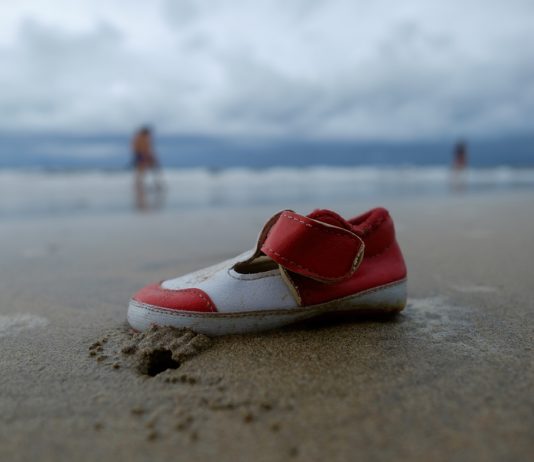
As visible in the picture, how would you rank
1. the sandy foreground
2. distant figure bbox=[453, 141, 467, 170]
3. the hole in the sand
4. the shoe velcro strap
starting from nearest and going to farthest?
the sandy foreground → the hole in the sand → the shoe velcro strap → distant figure bbox=[453, 141, 467, 170]

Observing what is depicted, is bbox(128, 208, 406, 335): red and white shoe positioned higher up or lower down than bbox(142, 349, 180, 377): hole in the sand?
higher up

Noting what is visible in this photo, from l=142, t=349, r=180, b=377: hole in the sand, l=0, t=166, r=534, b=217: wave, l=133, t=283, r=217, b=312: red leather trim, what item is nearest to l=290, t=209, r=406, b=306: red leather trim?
l=133, t=283, r=217, b=312: red leather trim

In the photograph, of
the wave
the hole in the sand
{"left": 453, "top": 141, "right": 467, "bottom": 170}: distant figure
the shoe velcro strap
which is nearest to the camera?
the hole in the sand

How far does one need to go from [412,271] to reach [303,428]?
174cm

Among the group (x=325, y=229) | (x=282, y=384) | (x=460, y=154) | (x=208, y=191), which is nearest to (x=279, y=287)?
(x=325, y=229)

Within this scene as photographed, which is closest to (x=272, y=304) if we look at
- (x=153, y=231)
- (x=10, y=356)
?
(x=10, y=356)

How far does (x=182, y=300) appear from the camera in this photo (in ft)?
4.78

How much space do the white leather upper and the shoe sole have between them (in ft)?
0.07

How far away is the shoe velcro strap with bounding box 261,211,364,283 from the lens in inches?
54.9

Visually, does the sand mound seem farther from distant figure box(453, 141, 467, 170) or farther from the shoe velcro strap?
distant figure box(453, 141, 467, 170)

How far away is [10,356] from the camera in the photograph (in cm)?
140

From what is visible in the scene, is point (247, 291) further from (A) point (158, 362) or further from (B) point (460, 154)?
(B) point (460, 154)

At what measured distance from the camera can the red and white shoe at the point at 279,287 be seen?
4.61ft

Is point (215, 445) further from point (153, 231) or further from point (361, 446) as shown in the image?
point (153, 231)
